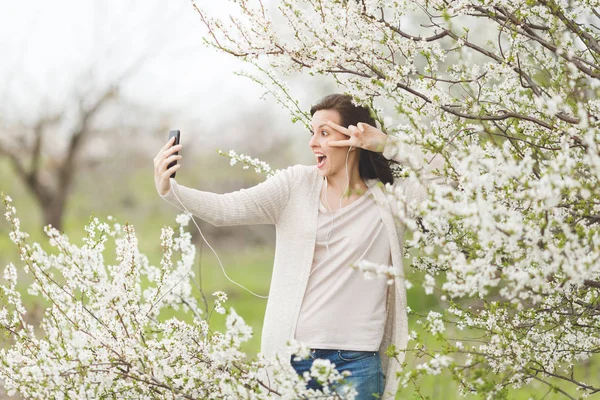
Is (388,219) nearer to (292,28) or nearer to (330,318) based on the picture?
(330,318)

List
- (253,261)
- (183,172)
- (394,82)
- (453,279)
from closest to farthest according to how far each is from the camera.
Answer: (453,279) < (394,82) < (253,261) < (183,172)

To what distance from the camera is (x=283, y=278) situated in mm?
2998

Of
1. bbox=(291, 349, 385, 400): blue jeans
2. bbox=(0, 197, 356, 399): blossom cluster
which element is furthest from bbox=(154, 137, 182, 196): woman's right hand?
bbox=(291, 349, 385, 400): blue jeans

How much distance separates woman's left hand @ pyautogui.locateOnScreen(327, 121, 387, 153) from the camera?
9.78 ft

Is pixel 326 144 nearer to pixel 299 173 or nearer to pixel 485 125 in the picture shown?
pixel 299 173

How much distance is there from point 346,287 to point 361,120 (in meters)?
0.75

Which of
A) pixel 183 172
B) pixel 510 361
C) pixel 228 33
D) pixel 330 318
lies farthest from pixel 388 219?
pixel 183 172

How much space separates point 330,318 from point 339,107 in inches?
35.9

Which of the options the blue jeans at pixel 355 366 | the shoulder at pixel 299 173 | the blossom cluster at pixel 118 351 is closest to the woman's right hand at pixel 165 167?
the blossom cluster at pixel 118 351

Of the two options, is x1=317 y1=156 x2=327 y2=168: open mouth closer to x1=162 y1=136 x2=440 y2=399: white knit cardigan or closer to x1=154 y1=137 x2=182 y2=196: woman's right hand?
x1=162 y1=136 x2=440 y2=399: white knit cardigan

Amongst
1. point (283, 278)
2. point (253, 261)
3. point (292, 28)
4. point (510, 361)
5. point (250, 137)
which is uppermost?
point (250, 137)

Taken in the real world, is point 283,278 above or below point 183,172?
below

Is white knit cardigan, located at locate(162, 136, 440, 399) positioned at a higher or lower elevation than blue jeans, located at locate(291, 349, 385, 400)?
higher

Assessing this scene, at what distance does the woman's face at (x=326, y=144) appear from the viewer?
304 cm
